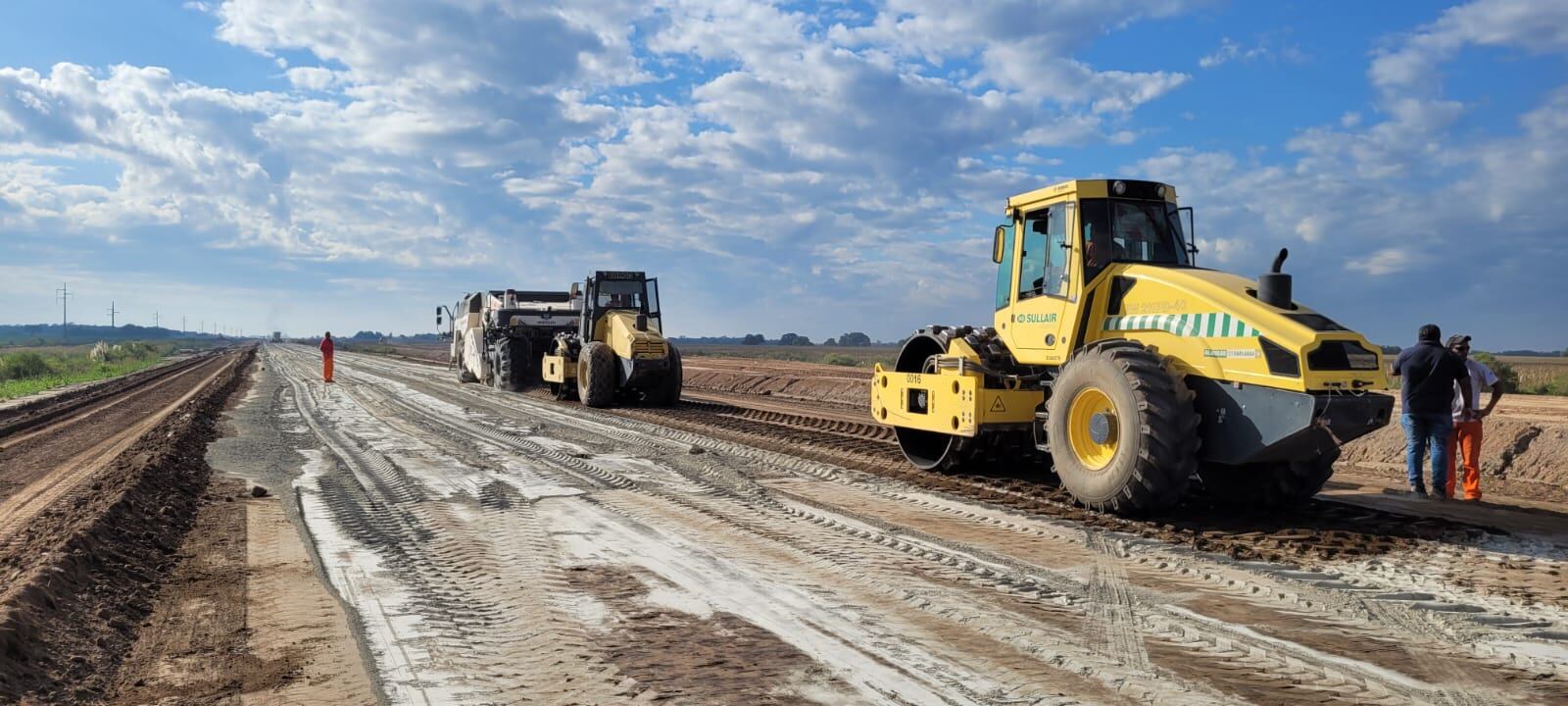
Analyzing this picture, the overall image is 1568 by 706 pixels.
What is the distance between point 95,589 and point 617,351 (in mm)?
14258

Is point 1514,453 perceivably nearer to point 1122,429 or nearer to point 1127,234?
point 1127,234

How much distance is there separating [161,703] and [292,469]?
7333 millimetres

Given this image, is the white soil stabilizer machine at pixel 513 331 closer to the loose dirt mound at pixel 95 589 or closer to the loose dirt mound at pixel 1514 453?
the loose dirt mound at pixel 95 589

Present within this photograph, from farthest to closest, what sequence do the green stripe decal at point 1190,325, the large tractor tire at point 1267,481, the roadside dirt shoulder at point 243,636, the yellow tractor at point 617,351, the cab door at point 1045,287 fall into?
1. the yellow tractor at point 617,351
2. the cab door at point 1045,287
3. the large tractor tire at point 1267,481
4. the green stripe decal at point 1190,325
5. the roadside dirt shoulder at point 243,636

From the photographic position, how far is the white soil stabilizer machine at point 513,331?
24578mm

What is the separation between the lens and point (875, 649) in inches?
179

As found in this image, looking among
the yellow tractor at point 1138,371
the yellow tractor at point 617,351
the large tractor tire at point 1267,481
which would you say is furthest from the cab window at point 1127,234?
the yellow tractor at point 617,351

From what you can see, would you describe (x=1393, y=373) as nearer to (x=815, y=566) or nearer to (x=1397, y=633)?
(x=1397, y=633)

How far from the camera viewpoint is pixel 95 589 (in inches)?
212

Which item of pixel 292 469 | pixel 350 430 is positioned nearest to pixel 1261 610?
pixel 292 469

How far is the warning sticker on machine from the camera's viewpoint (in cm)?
698

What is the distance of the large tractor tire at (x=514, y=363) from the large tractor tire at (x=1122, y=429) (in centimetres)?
1844

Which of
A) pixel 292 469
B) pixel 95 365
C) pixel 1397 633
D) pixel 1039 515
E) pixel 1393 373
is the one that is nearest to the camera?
pixel 1397 633

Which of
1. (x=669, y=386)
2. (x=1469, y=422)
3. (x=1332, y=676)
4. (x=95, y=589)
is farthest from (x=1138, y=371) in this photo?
(x=669, y=386)
